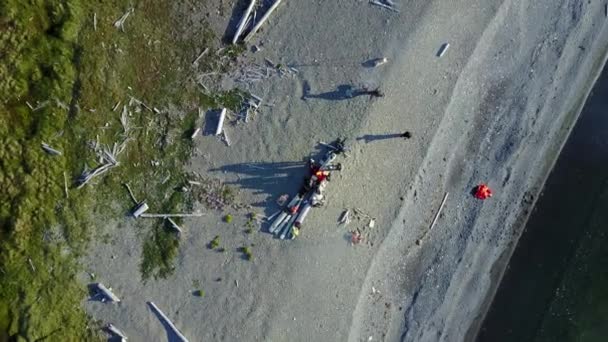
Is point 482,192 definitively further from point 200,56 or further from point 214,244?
point 200,56

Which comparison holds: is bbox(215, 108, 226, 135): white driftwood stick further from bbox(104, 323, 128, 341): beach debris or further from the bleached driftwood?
bbox(104, 323, 128, 341): beach debris

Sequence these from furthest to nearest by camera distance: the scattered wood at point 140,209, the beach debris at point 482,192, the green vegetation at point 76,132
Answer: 1. the beach debris at point 482,192
2. the scattered wood at point 140,209
3. the green vegetation at point 76,132

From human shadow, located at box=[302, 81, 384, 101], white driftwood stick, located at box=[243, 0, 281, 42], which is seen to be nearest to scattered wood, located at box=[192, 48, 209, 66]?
white driftwood stick, located at box=[243, 0, 281, 42]

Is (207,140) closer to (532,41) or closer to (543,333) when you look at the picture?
(532,41)

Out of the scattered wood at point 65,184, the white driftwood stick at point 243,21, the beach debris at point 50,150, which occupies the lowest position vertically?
the scattered wood at point 65,184

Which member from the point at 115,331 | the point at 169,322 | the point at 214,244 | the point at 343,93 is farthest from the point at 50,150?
the point at 343,93

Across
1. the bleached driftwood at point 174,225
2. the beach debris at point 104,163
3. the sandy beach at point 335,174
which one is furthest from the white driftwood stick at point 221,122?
the bleached driftwood at point 174,225

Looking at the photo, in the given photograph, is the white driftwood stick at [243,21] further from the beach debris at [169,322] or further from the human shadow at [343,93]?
the beach debris at [169,322]
